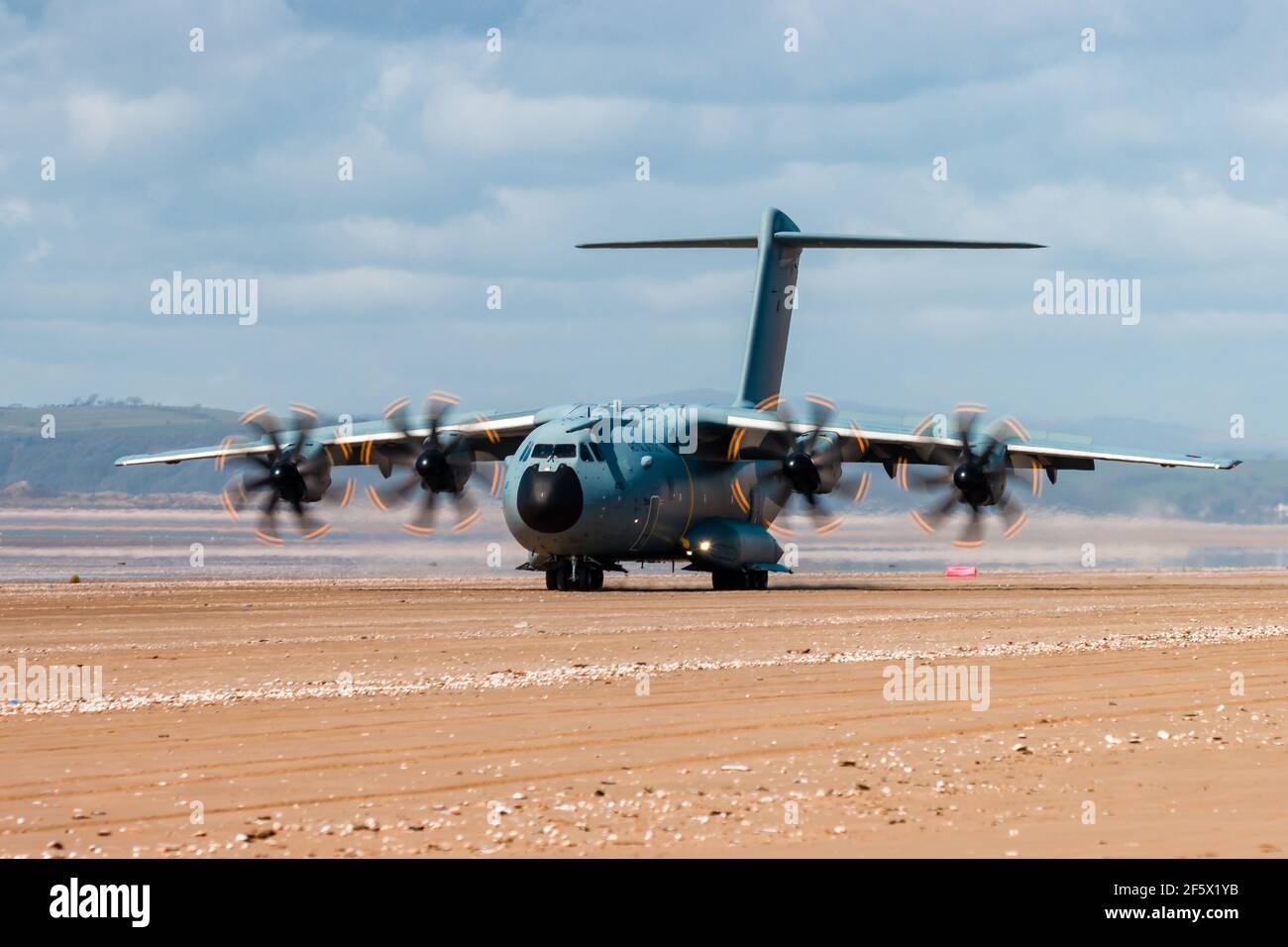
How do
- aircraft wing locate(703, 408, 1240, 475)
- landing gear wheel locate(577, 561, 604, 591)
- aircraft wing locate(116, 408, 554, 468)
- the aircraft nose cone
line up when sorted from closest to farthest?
the aircraft nose cone
aircraft wing locate(703, 408, 1240, 475)
landing gear wheel locate(577, 561, 604, 591)
aircraft wing locate(116, 408, 554, 468)

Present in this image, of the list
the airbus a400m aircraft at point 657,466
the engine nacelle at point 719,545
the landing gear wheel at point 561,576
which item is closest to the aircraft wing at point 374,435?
the airbus a400m aircraft at point 657,466

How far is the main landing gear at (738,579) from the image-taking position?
131 ft

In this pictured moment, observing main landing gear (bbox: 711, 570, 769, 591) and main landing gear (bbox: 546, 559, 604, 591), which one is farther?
main landing gear (bbox: 711, 570, 769, 591)

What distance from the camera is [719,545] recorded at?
3916cm

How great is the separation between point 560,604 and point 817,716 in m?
17.2

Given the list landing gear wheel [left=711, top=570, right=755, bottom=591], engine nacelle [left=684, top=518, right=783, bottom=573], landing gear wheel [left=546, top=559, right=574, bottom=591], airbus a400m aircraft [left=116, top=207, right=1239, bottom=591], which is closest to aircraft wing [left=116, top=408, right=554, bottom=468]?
airbus a400m aircraft [left=116, top=207, right=1239, bottom=591]

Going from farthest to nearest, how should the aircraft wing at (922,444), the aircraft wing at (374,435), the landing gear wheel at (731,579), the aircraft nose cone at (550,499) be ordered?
1. the landing gear wheel at (731,579)
2. the aircraft wing at (374,435)
3. the aircraft wing at (922,444)
4. the aircraft nose cone at (550,499)

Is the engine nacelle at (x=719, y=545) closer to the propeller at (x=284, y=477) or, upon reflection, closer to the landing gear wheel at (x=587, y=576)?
the landing gear wheel at (x=587, y=576)

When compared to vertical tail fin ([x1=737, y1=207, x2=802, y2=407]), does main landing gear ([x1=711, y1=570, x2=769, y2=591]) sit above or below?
below

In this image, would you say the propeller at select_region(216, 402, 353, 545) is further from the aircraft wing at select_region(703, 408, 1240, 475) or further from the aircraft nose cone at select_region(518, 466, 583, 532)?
the aircraft wing at select_region(703, 408, 1240, 475)

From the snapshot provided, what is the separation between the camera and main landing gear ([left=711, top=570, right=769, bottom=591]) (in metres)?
40.1

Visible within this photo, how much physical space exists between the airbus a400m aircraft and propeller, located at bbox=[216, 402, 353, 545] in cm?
4

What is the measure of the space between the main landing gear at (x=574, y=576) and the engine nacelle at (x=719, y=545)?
2471 mm

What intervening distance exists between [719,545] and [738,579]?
4.49ft
